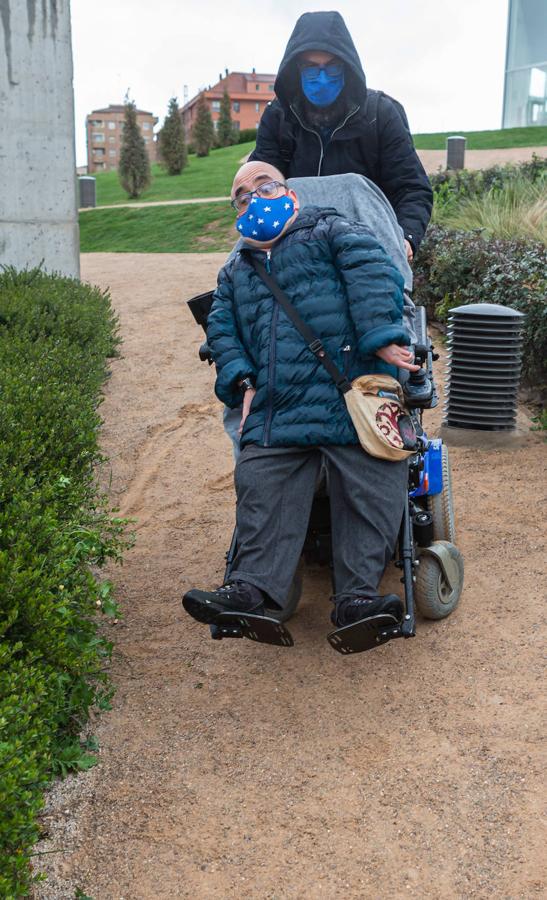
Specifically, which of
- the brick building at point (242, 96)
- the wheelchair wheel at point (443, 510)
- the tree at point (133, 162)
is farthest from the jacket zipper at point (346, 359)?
the brick building at point (242, 96)

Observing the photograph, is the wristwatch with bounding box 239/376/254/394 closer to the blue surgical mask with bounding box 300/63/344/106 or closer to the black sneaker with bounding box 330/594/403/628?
the black sneaker with bounding box 330/594/403/628

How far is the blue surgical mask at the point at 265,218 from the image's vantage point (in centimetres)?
338

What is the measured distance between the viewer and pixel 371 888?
7.98 ft

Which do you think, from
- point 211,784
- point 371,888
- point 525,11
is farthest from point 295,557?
point 525,11

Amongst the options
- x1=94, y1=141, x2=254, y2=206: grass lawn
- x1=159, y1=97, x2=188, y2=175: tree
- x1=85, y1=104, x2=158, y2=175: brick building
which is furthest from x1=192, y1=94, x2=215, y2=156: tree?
x1=85, y1=104, x2=158, y2=175: brick building

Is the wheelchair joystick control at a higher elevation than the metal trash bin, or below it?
higher

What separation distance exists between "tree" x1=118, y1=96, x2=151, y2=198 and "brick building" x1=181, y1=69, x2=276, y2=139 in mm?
53043

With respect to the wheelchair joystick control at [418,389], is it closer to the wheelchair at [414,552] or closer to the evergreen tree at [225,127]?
the wheelchair at [414,552]

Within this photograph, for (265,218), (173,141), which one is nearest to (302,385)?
(265,218)

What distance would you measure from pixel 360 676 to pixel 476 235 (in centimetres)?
626

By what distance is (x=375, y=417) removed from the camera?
320 cm

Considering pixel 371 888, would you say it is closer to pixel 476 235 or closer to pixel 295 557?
pixel 295 557

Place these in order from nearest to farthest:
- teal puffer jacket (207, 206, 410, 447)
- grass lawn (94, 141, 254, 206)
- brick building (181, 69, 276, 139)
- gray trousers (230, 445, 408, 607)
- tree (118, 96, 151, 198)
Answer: gray trousers (230, 445, 408, 607), teal puffer jacket (207, 206, 410, 447), grass lawn (94, 141, 254, 206), tree (118, 96, 151, 198), brick building (181, 69, 276, 139)

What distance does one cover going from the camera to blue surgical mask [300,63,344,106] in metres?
3.79
